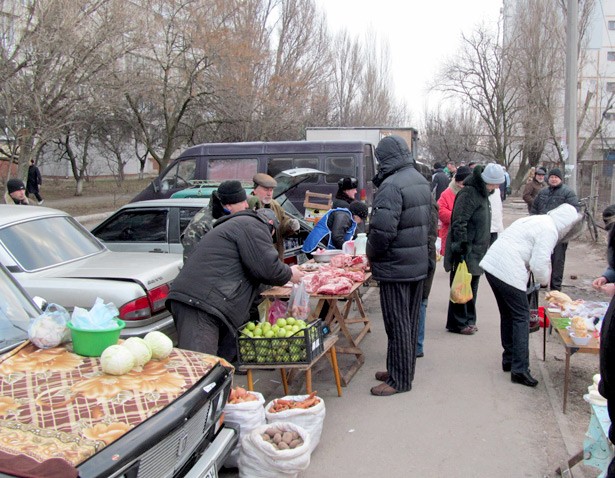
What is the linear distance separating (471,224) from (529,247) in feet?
5.57

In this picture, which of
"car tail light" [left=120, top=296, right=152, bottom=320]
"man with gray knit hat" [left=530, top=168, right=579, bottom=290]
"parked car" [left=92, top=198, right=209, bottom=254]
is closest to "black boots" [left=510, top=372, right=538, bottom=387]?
"car tail light" [left=120, top=296, right=152, bottom=320]

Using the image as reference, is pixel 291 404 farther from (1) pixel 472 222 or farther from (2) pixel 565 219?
(1) pixel 472 222

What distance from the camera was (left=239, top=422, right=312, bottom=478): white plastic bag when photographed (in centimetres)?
382

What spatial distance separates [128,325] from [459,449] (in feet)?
9.69

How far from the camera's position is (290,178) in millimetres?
8477

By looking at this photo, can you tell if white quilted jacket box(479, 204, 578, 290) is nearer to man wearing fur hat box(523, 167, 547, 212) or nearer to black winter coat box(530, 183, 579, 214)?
black winter coat box(530, 183, 579, 214)

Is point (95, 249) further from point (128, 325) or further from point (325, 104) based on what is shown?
point (325, 104)

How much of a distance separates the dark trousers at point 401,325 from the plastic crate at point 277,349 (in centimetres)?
90

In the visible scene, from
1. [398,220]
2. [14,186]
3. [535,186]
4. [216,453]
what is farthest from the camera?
[535,186]

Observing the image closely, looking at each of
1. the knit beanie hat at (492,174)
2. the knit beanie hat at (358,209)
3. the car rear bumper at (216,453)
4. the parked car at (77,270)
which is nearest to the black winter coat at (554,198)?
the knit beanie hat at (492,174)

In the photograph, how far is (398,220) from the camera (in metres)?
5.20

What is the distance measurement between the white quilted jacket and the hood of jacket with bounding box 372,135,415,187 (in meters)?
1.11

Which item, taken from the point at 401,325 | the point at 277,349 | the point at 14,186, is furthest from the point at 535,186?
the point at 14,186

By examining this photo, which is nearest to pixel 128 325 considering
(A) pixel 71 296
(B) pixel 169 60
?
(A) pixel 71 296
